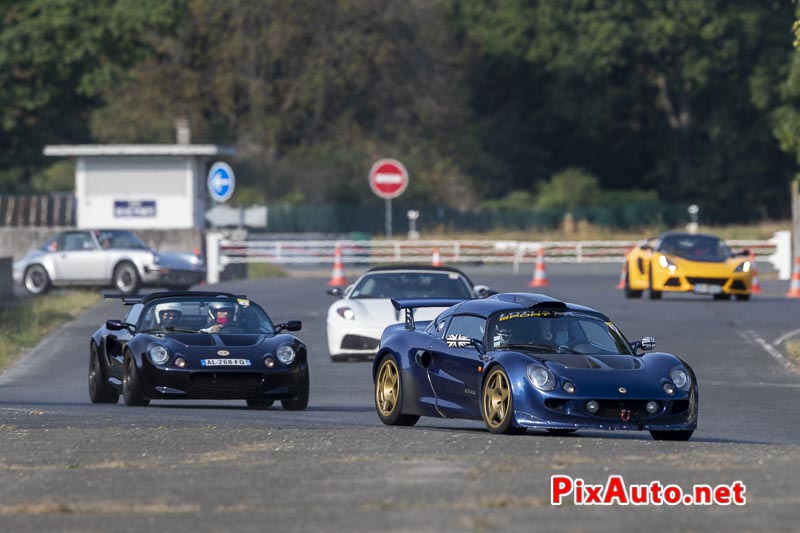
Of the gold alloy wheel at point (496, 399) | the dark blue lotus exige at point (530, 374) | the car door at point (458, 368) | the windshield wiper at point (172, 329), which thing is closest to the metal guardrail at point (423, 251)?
the windshield wiper at point (172, 329)

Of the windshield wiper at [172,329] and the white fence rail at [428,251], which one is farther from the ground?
the white fence rail at [428,251]

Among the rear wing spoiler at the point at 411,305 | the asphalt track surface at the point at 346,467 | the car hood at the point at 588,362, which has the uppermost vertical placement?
the rear wing spoiler at the point at 411,305

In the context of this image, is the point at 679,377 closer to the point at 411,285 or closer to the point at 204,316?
the point at 204,316

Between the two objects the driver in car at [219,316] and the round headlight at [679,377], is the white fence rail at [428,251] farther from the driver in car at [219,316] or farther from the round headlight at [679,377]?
the round headlight at [679,377]

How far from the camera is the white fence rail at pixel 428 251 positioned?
4181cm

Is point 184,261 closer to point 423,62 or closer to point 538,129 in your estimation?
point 423,62

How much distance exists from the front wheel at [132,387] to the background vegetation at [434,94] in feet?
143

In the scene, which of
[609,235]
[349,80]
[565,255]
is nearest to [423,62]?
[349,80]

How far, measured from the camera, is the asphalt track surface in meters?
9.23

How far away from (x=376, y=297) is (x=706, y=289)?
36.2 feet

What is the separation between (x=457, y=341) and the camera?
47.5ft

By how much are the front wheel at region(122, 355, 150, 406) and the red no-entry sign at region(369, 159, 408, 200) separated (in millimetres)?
29225

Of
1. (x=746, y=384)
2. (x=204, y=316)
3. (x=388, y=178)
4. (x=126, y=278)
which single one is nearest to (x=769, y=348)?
(x=746, y=384)

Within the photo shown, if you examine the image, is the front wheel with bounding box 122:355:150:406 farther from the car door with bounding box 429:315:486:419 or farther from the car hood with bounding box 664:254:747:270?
the car hood with bounding box 664:254:747:270
